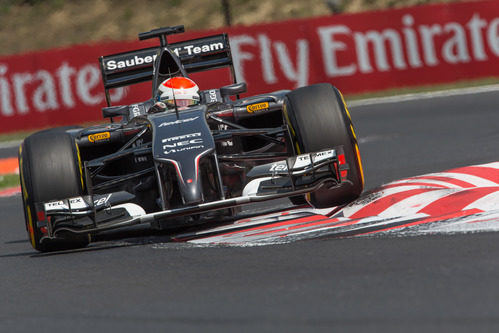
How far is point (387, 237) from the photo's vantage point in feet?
17.2

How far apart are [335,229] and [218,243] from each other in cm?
76

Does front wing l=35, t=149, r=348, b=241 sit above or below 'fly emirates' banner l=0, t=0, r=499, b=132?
below

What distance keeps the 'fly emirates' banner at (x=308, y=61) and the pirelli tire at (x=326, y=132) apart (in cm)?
979

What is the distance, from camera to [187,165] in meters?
6.12

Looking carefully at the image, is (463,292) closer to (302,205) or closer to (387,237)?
(387,237)

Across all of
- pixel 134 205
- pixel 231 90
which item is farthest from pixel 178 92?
pixel 134 205

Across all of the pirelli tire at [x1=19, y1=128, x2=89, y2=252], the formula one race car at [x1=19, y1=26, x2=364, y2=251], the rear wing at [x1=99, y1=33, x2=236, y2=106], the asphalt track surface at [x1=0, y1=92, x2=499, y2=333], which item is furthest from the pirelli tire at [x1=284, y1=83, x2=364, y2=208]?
the rear wing at [x1=99, y1=33, x2=236, y2=106]

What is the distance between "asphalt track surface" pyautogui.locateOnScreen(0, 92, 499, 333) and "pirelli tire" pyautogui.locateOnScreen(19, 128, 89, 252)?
19cm

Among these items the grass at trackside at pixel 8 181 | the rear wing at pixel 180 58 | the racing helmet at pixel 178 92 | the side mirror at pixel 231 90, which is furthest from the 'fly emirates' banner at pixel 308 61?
the racing helmet at pixel 178 92

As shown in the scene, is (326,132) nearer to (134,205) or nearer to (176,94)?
(134,205)

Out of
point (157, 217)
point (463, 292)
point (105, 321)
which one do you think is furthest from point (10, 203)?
point (463, 292)

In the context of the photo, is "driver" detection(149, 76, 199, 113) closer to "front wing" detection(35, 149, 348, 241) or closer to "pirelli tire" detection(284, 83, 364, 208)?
"pirelli tire" detection(284, 83, 364, 208)

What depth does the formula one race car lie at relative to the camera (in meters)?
6.10

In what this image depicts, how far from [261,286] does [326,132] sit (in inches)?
86.7
